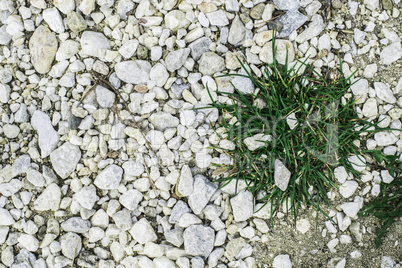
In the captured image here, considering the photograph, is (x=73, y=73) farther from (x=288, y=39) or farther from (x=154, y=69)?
(x=288, y=39)

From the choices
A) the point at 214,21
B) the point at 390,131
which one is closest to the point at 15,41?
the point at 214,21

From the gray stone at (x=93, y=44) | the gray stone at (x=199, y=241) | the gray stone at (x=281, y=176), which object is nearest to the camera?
the gray stone at (x=281, y=176)

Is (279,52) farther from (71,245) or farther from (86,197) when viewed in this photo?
(71,245)

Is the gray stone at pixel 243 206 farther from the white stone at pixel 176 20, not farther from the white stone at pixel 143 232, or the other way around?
the white stone at pixel 176 20

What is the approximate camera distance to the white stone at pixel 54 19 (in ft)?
8.64

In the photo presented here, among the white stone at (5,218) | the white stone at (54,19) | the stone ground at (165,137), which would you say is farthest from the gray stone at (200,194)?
the white stone at (54,19)

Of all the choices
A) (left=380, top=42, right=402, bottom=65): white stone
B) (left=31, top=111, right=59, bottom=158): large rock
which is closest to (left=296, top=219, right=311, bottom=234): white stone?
(left=380, top=42, right=402, bottom=65): white stone

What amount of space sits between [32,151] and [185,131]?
118cm

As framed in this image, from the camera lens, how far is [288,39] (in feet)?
8.45

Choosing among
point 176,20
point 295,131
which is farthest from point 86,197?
point 295,131

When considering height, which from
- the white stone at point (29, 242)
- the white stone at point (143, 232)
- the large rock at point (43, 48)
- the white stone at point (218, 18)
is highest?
the white stone at point (218, 18)

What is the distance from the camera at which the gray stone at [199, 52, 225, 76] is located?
255 centimetres

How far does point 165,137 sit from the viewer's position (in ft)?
8.44

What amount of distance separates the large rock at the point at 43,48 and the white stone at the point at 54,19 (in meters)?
0.05
